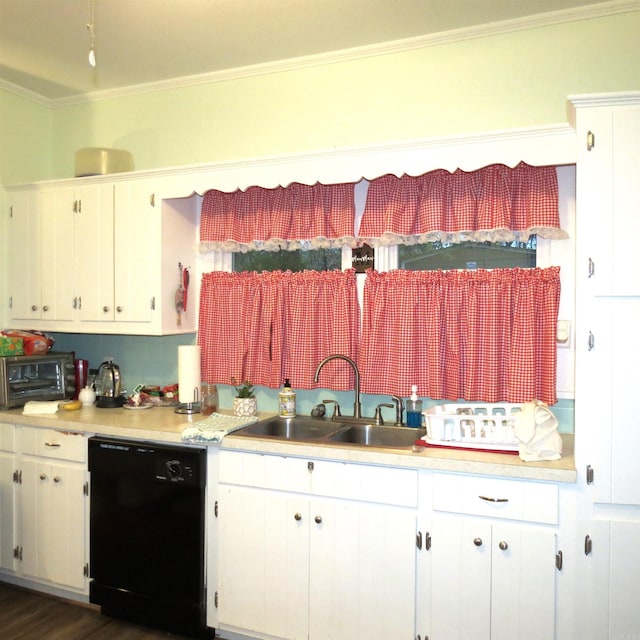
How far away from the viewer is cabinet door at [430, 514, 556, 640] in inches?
82.9

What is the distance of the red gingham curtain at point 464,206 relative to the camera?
2.58 meters

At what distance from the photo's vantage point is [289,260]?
3178 millimetres

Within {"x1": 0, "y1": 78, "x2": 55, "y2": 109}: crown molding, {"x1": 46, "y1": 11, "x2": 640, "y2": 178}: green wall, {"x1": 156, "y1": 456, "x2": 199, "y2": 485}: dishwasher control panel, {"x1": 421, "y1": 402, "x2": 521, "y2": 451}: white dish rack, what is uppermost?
{"x1": 0, "y1": 78, "x2": 55, "y2": 109}: crown molding

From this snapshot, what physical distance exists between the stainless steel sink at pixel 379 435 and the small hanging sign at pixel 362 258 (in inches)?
31.8

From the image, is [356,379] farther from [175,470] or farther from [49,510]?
[49,510]

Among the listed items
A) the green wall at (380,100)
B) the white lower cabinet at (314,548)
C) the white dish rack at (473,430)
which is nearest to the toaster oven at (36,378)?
the green wall at (380,100)

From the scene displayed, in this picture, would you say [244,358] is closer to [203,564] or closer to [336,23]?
[203,564]

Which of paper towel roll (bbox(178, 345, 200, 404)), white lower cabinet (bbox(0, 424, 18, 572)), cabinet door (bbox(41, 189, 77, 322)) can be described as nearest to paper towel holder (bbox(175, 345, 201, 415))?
paper towel roll (bbox(178, 345, 200, 404))

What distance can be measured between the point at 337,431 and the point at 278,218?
1.16 metres

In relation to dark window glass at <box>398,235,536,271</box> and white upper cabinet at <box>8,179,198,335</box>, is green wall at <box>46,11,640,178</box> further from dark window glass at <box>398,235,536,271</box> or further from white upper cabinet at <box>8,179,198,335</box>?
dark window glass at <box>398,235,536,271</box>

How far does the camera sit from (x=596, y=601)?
6.80 feet

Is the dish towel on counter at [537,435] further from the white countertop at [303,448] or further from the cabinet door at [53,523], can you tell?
the cabinet door at [53,523]

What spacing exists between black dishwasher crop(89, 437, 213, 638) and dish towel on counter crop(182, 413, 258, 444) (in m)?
0.07

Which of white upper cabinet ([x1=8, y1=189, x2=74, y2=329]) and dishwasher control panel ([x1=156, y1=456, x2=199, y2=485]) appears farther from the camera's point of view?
white upper cabinet ([x1=8, y1=189, x2=74, y2=329])
